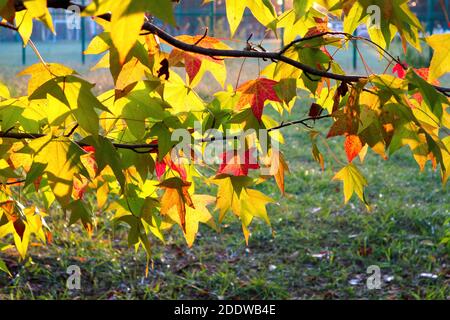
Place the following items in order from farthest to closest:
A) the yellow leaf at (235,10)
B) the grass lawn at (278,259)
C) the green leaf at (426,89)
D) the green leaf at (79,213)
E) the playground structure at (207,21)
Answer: the playground structure at (207,21), the grass lawn at (278,259), the green leaf at (79,213), the yellow leaf at (235,10), the green leaf at (426,89)

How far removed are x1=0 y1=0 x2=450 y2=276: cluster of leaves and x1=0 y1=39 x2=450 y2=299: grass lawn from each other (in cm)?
124

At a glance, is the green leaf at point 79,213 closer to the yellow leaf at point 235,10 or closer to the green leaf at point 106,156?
the green leaf at point 106,156

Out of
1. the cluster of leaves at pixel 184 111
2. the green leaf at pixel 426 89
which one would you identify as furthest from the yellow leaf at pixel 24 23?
the green leaf at pixel 426 89

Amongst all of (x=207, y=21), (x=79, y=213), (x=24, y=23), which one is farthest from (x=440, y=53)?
(x=207, y=21)

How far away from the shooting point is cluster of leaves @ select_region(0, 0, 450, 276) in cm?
94

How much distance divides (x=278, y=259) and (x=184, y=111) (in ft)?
6.33

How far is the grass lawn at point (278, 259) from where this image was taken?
2.77 meters

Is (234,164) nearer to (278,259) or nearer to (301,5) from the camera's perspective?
(301,5)

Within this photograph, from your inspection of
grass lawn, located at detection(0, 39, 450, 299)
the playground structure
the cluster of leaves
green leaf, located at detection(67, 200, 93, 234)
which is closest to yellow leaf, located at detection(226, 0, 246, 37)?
the cluster of leaves

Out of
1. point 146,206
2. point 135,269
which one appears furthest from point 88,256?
point 146,206

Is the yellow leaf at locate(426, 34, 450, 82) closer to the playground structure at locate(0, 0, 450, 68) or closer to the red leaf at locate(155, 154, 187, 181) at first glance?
the red leaf at locate(155, 154, 187, 181)

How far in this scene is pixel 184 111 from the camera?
4.17 feet

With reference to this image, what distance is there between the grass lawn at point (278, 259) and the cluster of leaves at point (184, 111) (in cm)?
124

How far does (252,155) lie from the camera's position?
121 cm
